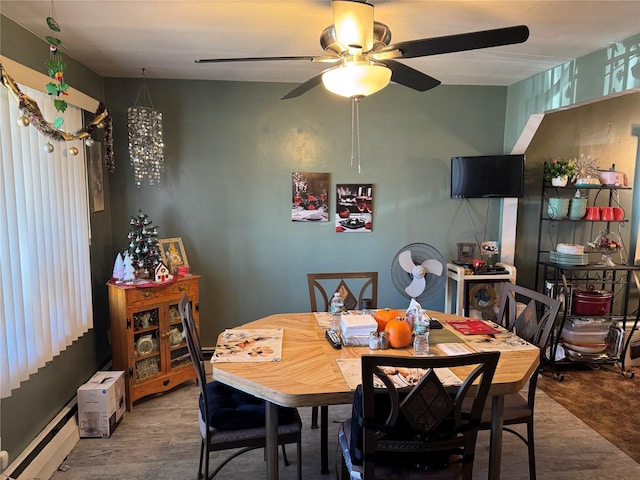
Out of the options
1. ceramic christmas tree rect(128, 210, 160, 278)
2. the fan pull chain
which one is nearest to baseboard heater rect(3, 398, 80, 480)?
ceramic christmas tree rect(128, 210, 160, 278)

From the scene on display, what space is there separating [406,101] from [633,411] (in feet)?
9.33

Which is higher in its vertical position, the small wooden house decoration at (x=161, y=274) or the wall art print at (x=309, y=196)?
the wall art print at (x=309, y=196)

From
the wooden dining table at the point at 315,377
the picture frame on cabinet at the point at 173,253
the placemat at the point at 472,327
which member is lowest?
the wooden dining table at the point at 315,377

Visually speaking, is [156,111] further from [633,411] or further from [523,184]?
[633,411]

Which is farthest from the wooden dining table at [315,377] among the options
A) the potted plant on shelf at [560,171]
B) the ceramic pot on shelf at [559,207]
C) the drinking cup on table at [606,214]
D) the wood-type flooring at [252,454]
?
the drinking cup on table at [606,214]

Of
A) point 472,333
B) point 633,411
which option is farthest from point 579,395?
point 472,333

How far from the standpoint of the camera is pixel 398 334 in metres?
1.97

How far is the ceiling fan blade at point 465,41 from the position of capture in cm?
158

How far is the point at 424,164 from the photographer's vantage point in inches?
146

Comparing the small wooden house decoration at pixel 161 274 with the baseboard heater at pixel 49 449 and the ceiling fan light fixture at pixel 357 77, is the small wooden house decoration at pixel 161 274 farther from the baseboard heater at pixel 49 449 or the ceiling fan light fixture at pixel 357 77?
the ceiling fan light fixture at pixel 357 77

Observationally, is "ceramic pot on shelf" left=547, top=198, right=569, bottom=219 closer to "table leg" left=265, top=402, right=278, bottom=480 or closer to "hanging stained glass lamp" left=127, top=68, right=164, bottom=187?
"table leg" left=265, top=402, right=278, bottom=480

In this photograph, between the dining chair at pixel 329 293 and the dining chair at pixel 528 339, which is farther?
the dining chair at pixel 329 293

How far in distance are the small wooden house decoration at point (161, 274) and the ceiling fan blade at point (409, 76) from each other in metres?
1.98

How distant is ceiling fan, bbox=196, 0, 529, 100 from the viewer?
5.27ft
